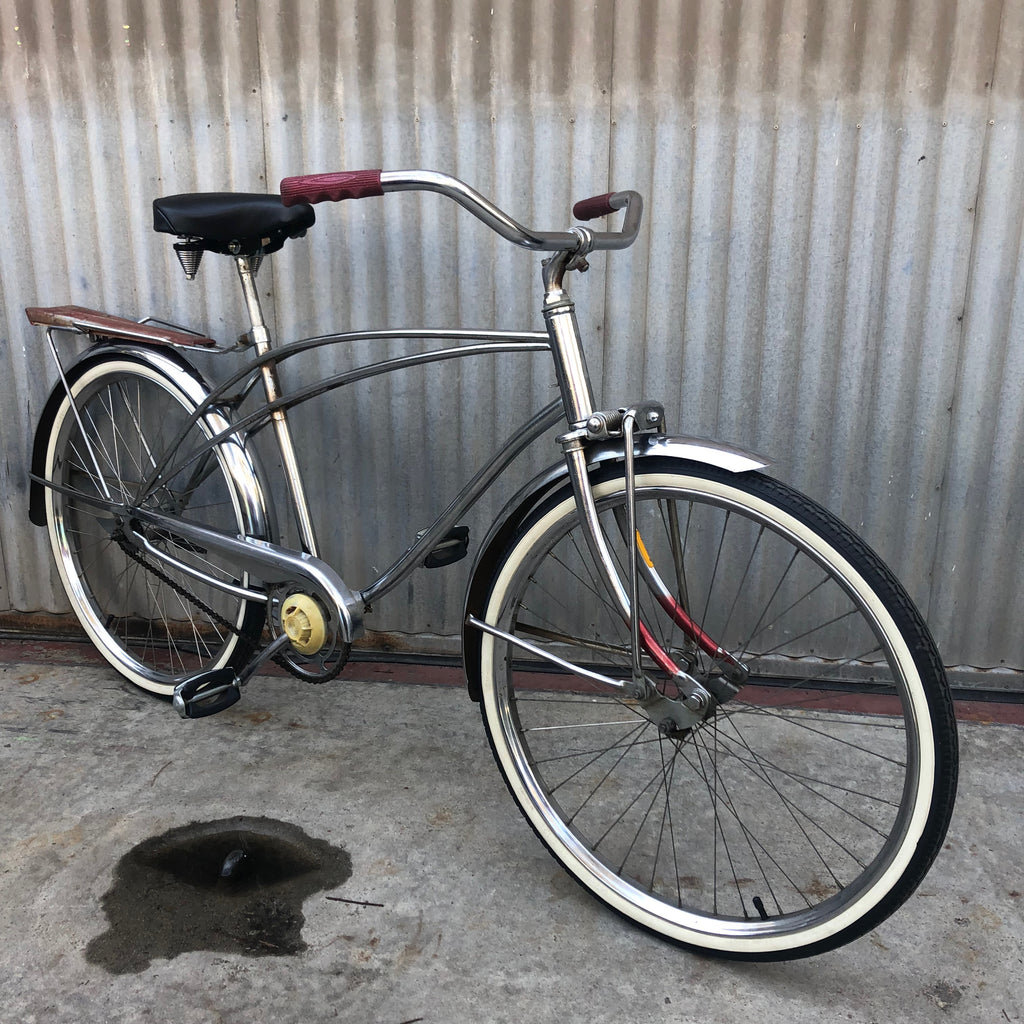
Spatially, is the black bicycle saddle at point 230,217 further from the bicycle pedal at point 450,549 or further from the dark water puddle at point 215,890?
the dark water puddle at point 215,890

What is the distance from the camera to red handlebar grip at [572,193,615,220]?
1.86m

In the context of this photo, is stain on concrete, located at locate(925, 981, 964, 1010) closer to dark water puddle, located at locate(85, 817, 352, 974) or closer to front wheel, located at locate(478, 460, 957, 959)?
front wheel, located at locate(478, 460, 957, 959)

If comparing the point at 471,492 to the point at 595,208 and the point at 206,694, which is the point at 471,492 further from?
the point at 206,694

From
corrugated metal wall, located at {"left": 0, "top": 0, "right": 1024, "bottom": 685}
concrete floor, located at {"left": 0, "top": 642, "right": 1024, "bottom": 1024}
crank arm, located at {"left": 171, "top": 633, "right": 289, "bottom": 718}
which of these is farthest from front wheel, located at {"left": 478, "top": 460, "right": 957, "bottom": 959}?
crank arm, located at {"left": 171, "top": 633, "right": 289, "bottom": 718}

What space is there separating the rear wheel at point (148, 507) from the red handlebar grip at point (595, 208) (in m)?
1.16

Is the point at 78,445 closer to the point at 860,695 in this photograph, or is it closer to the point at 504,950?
the point at 504,950

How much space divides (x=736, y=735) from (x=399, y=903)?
1.15 meters

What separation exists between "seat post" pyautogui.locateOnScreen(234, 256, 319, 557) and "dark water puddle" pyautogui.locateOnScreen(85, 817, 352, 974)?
75 cm

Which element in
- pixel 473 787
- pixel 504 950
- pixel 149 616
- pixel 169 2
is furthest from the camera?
pixel 149 616

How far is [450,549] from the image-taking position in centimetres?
234

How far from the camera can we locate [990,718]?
274 centimetres

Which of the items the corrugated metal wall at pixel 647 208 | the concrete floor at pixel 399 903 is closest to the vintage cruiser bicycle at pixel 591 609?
the concrete floor at pixel 399 903

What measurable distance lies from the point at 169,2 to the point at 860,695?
300 cm

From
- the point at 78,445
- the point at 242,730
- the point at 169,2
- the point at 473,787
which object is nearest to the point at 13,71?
the point at 169,2
